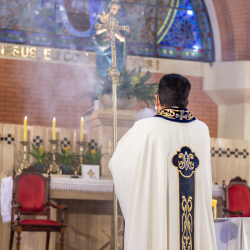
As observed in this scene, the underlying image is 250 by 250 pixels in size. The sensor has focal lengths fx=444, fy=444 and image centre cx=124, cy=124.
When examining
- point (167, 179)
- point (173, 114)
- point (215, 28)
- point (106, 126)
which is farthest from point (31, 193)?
point (215, 28)

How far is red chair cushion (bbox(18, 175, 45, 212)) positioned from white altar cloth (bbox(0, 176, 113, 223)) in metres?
0.14

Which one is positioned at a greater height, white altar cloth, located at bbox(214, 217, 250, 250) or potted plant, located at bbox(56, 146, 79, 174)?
potted plant, located at bbox(56, 146, 79, 174)

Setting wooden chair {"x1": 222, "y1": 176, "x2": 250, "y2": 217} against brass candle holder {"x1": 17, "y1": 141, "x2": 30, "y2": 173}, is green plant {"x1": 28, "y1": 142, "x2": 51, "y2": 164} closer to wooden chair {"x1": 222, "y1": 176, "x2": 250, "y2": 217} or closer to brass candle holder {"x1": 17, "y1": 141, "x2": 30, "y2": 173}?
brass candle holder {"x1": 17, "y1": 141, "x2": 30, "y2": 173}

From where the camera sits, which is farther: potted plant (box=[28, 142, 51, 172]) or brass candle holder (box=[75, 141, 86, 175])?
brass candle holder (box=[75, 141, 86, 175])

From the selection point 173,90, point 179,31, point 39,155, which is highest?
point 179,31

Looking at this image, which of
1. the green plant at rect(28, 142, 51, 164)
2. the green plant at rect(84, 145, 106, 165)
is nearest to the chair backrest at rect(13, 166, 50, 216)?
the green plant at rect(28, 142, 51, 164)

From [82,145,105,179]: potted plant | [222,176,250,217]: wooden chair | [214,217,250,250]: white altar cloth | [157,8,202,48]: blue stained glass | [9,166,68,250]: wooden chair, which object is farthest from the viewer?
[157,8,202,48]: blue stained glass

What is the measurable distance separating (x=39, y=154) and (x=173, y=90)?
12.0 ft

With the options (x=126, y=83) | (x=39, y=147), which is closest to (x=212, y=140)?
(x=126, y=83)

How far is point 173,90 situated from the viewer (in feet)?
9.53

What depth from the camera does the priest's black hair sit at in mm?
2900

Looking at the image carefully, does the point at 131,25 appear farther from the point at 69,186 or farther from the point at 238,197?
the point at 69,186

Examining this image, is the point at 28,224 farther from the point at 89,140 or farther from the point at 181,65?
the point at 181,65

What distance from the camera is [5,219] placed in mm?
5148
